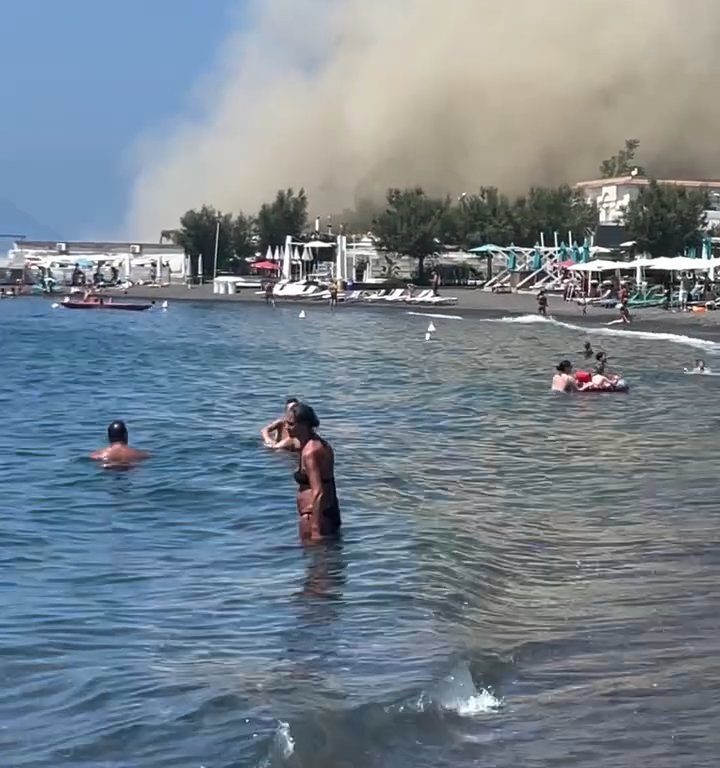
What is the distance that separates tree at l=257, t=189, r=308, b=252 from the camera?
107 meters

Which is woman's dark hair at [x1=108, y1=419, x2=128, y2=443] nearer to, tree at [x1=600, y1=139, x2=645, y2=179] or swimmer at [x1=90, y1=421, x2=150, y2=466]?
swimmer at [x1=90, y1=421, x2=150, y2=466]

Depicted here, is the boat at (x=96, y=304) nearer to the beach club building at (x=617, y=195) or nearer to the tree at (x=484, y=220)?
the tree at (x=484, y=220)

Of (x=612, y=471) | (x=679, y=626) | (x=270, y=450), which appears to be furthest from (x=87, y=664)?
(x=270, y=450)

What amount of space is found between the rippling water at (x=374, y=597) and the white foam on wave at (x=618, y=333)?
19.5 meters

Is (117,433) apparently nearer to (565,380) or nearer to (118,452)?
(118,452)

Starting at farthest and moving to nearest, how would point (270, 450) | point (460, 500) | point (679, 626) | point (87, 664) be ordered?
point (270, 450)
point (460, 500)
point (679, 626)
point (87, 664)

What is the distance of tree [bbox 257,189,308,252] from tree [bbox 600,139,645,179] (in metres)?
36.8

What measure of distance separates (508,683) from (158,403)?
20558 millimetres

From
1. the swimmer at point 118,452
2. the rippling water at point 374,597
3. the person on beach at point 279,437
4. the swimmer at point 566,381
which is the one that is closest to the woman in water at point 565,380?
the swimmer at point 566,381

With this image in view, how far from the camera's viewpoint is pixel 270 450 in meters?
19.3

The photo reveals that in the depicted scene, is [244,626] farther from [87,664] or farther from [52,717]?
[52,717]

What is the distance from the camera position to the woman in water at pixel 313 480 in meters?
11.4

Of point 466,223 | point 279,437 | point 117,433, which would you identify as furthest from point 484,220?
point 117,433

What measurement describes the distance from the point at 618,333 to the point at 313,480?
39493mm
